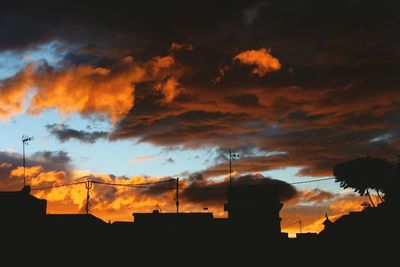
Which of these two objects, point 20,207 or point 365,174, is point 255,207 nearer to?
point 365,174

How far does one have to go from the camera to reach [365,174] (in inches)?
3150

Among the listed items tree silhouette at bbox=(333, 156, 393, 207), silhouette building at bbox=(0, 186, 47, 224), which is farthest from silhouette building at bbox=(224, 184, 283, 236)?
silhouette building at bbox=(0, 186, 47, 224)

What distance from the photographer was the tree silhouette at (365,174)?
260 feet

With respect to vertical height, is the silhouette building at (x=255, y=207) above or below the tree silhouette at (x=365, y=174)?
below

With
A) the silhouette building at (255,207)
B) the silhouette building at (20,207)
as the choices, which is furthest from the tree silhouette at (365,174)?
the silhouette building at (20,207)

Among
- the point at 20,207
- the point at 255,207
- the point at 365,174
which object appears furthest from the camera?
the point at 365,174

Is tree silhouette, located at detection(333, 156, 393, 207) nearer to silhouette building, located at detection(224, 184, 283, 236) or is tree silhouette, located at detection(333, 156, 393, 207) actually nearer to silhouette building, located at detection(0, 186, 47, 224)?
Answer: silhouette building, located at detection(224, 184, 283, 236)

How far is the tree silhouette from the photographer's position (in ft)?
260

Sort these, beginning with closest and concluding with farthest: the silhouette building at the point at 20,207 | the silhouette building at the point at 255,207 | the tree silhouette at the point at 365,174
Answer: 1. the silhouette building at the point at 20,207
2. the silhouette building at the point at 255,207
3. the tree silhouette at the point at 365,174

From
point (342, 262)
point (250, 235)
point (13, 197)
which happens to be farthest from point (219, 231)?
point (13, 197)

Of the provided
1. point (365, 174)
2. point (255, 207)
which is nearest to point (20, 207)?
point (255, 207)

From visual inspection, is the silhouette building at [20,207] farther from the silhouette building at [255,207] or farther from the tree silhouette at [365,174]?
the tree silhouette at [365,174]

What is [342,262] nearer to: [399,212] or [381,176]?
[399,212]

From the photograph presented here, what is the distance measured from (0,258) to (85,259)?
23.4ft
